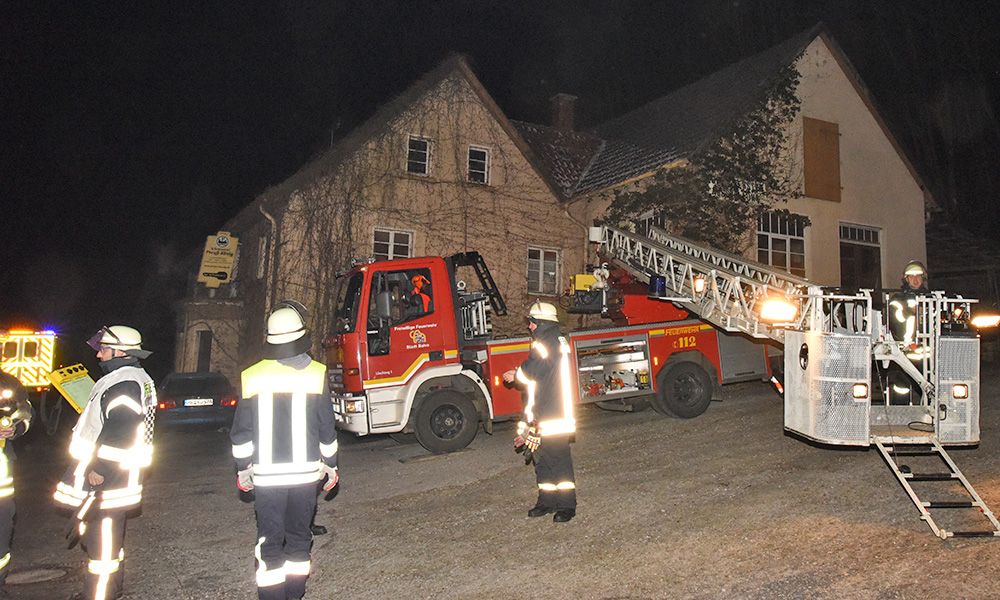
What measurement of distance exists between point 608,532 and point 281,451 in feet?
9.26

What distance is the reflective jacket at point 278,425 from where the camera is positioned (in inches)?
161

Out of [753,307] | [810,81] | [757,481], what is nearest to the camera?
[757,481]

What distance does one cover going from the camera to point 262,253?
17938mm

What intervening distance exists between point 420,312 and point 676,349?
3677mm

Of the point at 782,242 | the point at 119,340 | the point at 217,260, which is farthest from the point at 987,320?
the point at 217,260

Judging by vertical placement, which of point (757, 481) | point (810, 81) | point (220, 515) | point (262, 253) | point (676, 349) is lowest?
point (220, 515)

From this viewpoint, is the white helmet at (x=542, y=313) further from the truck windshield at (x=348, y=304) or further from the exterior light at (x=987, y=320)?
the exterior light at (x=987, y=320)

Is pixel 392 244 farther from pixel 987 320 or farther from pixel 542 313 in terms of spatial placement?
pixel 987 320

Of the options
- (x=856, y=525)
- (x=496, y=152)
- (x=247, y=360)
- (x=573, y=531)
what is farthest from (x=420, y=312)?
(x=247, y=360)

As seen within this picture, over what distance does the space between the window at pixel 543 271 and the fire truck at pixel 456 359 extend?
7.63 m

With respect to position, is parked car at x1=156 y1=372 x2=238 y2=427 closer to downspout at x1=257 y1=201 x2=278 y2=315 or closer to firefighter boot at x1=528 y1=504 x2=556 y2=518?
downspout at x1=257 y1=201 x2=278 y2=315

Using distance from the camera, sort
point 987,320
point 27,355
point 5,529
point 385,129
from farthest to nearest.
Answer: point 385,129 < point 27,355 < point 987,320 < point 5,529

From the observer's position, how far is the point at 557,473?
5.91m

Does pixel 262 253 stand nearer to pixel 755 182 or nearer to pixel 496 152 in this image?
pixel 496 152
